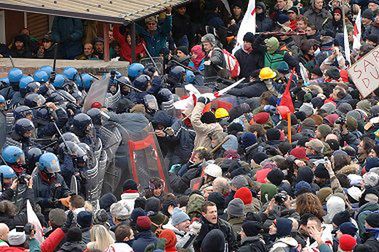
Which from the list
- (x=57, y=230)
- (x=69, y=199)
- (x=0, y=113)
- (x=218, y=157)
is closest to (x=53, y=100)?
(x=0, y=113)

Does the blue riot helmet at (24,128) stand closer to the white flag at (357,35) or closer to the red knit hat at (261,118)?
the red knit hat at (261,118)

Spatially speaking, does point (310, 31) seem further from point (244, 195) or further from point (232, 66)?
point (244, 195)

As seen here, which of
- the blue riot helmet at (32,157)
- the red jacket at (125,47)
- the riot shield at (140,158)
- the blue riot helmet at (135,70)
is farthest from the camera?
the red jacket at (125,47)

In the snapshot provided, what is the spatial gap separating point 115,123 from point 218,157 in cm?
167

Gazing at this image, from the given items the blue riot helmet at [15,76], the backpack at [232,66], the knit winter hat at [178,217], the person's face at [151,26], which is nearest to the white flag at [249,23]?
the backpack at [232,66]

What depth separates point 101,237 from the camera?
17.3m

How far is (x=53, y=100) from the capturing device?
24.0 meters

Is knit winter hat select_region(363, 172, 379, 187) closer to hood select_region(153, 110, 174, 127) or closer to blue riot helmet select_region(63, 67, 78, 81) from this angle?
hood select_region(153, 110, 174, 127)

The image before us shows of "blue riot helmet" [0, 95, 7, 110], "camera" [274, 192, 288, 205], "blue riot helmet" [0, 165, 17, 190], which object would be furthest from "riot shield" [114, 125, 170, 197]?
"camera" [274, 192, 288, 205]

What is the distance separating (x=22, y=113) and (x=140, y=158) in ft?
5.49

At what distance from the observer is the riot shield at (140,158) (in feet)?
75.5

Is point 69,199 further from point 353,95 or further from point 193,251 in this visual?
point 353,95

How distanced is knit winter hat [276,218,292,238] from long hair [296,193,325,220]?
0.77m

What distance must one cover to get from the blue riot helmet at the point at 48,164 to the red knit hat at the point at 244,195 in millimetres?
2629
